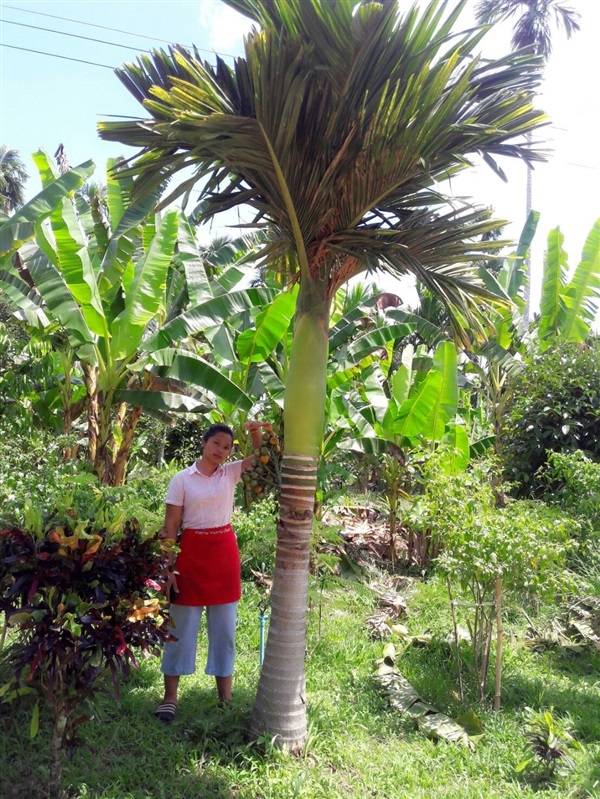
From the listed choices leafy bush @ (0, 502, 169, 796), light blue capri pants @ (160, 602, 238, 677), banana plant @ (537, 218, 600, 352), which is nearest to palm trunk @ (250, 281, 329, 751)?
light blue capri pants @ (160, 602, 238, 677)

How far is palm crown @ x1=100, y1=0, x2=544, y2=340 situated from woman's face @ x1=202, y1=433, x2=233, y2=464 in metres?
1.12

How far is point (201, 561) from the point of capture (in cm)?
381

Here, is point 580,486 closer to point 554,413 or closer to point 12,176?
point 554,413

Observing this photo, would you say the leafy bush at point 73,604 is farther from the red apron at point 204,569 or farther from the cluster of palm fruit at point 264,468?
the cluster of palm fruit at point 264,468

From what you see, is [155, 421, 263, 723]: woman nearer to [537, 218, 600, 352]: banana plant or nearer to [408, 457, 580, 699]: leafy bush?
[408, 457, 580, 699]: leafy bush

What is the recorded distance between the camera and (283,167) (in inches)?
136

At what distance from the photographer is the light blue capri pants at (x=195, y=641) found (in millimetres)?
3812

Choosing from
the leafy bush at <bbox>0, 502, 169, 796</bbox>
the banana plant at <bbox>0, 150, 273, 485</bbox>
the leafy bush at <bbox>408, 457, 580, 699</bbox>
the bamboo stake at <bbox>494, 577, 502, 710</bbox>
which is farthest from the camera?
the banana plant at <bbox>0, 150, 273, 485</bbox>

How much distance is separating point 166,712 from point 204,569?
927 millimetres

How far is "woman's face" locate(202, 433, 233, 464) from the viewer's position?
3840 millimetres

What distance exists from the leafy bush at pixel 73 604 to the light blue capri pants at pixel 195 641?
794 millimetres

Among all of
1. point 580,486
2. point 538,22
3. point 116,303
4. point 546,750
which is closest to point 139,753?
point 546,750

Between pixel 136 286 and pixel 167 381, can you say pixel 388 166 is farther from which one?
pixel 167 381

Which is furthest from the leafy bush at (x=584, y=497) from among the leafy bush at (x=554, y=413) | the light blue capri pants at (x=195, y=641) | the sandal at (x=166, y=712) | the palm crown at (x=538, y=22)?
the palm crown at (x=538, y=22)
